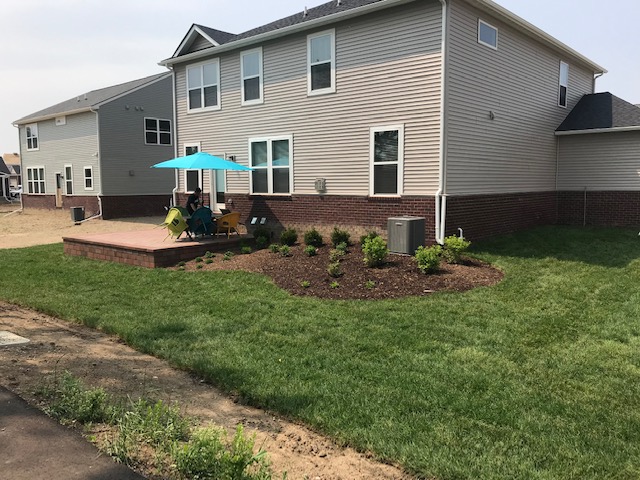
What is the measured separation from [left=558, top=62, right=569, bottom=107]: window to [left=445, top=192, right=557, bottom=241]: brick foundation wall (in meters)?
2.95

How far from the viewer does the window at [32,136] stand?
30797 millimetres

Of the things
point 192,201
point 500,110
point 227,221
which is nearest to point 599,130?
point 500,110

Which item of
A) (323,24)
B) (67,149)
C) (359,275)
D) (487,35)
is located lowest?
(359,275)

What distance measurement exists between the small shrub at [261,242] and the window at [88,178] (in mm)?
17366

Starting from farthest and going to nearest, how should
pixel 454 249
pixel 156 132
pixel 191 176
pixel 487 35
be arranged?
pixel 156 132 < pixel 191 176 < pixel 487 35 < pixel 454 249

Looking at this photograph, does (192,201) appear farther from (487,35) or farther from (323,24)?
(487,35)

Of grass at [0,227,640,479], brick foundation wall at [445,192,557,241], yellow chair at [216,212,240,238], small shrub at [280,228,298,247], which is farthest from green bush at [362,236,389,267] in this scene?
yellow chair at [216,212,240,238]

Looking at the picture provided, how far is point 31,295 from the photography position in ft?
28.2

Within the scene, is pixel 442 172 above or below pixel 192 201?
above

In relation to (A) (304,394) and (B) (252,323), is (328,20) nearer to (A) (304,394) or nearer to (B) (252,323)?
(B) (252,323)

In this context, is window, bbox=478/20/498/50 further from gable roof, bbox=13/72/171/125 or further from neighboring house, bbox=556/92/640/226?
gable roof, bbox=13/72/171/125

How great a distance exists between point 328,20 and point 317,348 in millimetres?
9444

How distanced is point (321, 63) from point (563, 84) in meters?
8.42

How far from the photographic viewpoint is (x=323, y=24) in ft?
41.9
